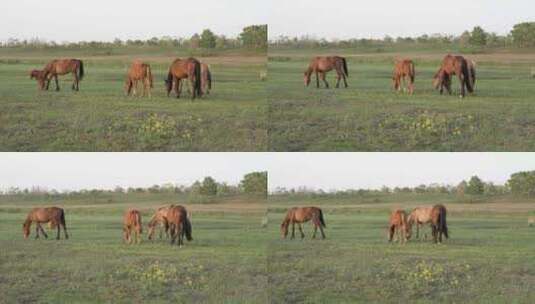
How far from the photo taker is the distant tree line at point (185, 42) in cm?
1192

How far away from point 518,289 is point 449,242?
96cm

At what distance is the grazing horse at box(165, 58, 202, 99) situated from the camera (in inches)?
468

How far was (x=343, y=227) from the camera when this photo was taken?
11719mm

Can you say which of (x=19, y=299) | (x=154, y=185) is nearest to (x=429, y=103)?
(x=154, y=185)

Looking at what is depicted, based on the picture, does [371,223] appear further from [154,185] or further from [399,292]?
[154,185]

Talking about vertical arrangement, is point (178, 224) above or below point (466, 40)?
below

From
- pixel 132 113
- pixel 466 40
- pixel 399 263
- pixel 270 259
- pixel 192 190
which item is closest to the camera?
pixel 399 263

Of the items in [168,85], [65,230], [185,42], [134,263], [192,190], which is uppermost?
[185,42]

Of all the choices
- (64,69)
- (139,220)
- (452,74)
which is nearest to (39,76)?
(64,69)

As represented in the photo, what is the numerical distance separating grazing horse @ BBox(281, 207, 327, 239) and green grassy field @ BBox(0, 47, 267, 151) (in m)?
0.84

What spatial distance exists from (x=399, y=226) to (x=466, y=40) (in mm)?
2357

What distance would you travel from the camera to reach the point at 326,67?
474 inches

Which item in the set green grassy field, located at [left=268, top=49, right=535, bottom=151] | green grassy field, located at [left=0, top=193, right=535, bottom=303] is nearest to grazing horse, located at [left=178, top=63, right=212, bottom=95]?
green grassy field, located at [left=268, top=49, right=535, bottom=151]

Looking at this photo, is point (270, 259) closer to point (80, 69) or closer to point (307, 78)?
point (307, 78)
